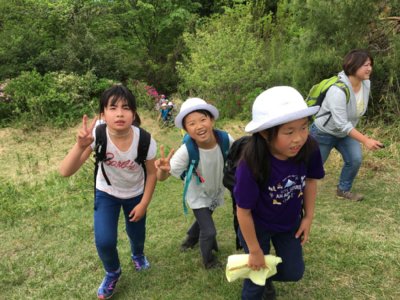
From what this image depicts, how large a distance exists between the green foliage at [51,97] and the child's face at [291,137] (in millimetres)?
8916

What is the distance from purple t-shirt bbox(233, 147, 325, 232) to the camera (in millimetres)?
1937

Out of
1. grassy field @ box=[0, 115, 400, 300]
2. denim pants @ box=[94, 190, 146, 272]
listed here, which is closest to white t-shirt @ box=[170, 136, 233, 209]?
denim pants @ box=[94, 190, 146, 272]

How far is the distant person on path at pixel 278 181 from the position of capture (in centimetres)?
180

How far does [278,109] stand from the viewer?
1.77 m

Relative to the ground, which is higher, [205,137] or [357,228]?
[205,137]

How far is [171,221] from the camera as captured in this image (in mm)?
4223

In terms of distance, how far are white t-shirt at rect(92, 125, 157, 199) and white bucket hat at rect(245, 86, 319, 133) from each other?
1078 millimetres

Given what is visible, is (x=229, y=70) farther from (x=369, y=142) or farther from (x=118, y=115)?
(x=118, y=115)

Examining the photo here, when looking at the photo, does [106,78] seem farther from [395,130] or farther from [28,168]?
[395,130]

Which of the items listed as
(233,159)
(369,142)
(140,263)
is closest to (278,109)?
(233,159)

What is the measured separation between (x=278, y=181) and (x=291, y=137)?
29cm

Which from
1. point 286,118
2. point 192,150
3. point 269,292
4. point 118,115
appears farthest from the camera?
point 192,150

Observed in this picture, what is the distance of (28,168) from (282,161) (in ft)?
19.9

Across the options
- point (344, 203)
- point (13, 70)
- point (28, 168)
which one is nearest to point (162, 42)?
point (13, 70)
